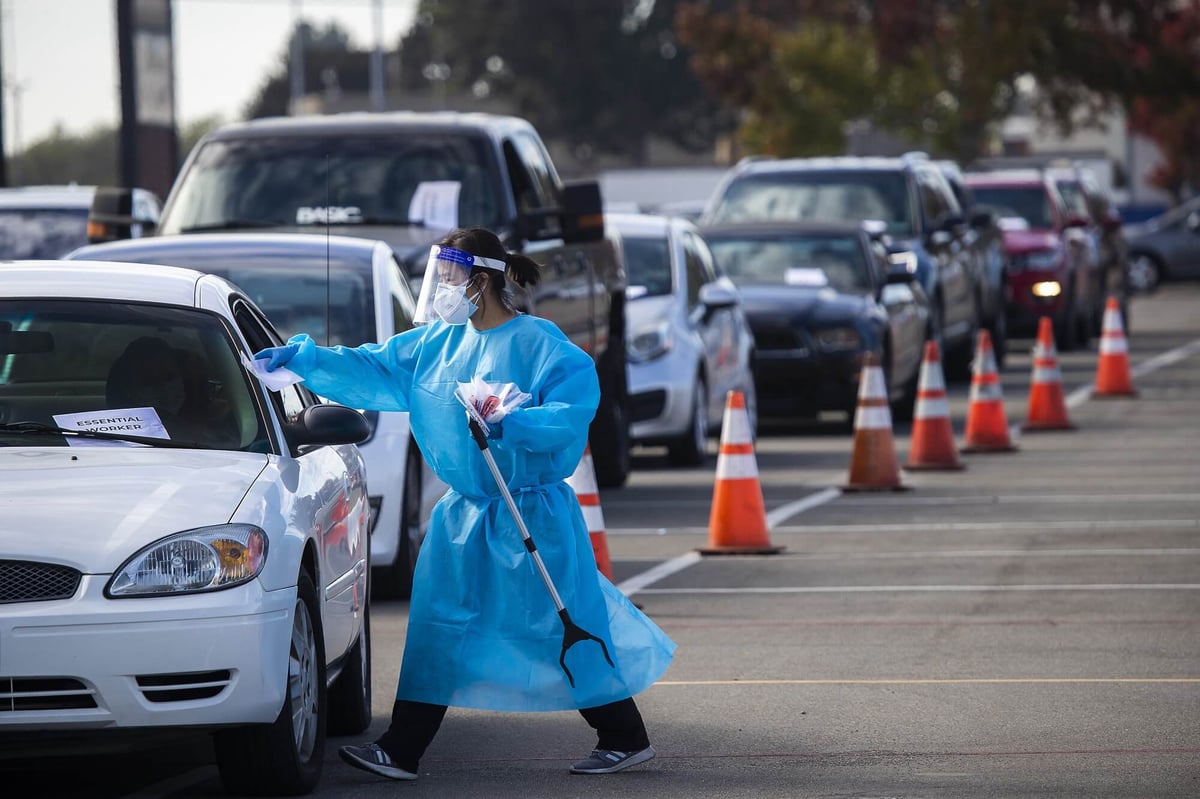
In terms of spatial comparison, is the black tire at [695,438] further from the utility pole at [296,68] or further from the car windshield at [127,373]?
the utility pole at [296,68]

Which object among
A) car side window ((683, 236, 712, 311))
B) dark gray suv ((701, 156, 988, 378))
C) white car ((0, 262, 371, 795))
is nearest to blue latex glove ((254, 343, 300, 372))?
white car ((0, 262, 371, 795))

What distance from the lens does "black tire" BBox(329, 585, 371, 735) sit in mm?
Answer: 8055

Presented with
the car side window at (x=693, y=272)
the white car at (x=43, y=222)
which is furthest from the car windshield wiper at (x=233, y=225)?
the car side window at (x=693, y=272)

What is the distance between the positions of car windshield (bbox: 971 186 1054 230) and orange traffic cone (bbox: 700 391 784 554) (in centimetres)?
1811

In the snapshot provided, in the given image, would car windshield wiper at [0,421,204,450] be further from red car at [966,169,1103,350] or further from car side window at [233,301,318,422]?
red car at [966,169,1103,350]

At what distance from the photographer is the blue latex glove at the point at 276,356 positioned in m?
7.27

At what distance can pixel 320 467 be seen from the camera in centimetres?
761

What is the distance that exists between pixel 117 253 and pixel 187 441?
4.92 meters

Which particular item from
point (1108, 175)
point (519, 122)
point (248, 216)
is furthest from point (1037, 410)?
point (1108, 175)

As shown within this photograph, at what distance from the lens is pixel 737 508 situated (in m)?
12.9

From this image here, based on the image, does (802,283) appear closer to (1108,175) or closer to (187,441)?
(187,441)


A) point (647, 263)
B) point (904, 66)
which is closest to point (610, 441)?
point (647, 263)

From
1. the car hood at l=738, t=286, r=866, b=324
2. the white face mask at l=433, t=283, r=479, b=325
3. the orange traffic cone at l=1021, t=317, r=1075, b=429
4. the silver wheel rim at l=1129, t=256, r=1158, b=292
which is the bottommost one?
the silver wheel rim at l=1129, t=256, r=1158, b=292

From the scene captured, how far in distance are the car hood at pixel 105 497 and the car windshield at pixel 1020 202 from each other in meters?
24.3
